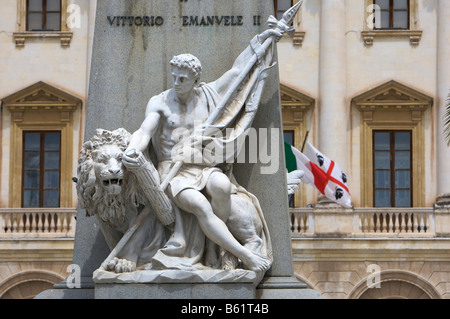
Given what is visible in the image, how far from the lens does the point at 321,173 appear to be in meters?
33.6

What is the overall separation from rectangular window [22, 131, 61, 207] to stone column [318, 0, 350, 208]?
277 inches

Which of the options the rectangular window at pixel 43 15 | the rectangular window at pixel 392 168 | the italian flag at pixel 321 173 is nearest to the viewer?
the italian flag at pixel 321 173

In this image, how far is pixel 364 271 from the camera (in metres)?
36.7

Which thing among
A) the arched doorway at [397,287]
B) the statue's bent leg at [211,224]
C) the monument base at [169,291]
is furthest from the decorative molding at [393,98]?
the monument base at [169,291]

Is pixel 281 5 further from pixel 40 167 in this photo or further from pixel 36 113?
pixel 40 167

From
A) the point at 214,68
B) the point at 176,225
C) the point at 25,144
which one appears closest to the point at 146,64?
the point at 214,68

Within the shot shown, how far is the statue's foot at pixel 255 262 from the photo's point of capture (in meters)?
11.0

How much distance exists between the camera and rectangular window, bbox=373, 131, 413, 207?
38188mm

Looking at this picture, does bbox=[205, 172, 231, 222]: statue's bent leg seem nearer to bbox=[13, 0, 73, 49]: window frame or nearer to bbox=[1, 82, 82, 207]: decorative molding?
bbox=[1, 82, 82, 207]: decorative molding

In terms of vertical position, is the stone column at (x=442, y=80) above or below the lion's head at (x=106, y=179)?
above

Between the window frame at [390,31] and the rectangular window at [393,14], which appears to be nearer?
the rectangular window at [393,14]

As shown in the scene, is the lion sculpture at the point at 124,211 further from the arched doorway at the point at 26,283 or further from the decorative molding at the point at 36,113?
the decorative molding at the point at 36,113

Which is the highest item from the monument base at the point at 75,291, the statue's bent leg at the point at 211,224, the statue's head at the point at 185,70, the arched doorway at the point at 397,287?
the statue's head at the point at 185,70

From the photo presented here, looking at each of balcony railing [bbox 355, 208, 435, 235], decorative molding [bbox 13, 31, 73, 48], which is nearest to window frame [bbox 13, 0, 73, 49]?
decorative molding [bbox 13, 31, 73, 48]
